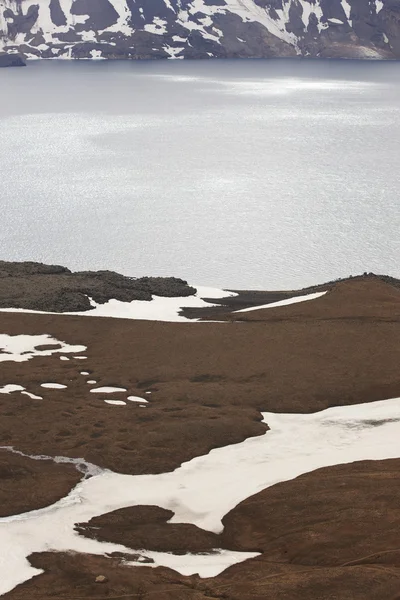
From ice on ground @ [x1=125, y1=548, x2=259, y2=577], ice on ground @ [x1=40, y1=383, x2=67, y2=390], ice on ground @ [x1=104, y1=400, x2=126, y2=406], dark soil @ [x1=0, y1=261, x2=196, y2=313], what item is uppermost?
ice on ground @ [x1=125, y1=548, x2=259, y2=577]

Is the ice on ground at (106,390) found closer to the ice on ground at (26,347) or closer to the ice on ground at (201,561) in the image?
the ice on ground at (26,347)

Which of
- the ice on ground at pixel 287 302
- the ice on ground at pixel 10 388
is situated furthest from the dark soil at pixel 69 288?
the ice on ground at pixel 10 388

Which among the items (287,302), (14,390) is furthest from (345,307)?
(14,390)

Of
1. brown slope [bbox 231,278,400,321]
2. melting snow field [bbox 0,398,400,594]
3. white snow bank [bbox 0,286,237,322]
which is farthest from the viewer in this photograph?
white snow bank [bbox 0,286,237,322]

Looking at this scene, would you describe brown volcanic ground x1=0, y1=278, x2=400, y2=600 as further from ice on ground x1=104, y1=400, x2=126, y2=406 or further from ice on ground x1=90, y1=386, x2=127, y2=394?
ice on ground x1=104, y1=400, x2=126, y2=406

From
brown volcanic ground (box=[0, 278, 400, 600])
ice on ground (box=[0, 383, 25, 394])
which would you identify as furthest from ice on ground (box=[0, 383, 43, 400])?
brown volcanic ground (box=[0, 278, 400, 600])
